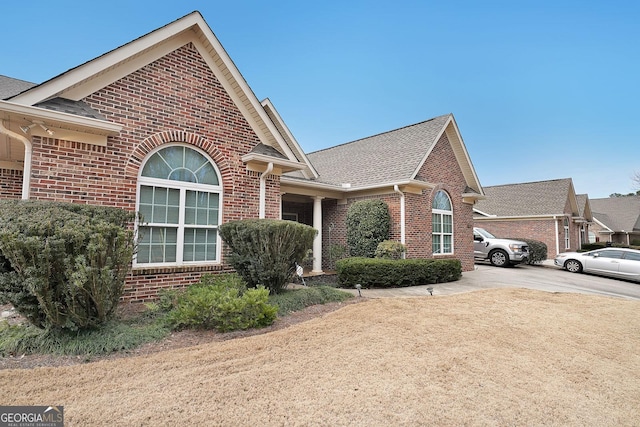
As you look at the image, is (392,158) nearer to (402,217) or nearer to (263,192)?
(402,217)

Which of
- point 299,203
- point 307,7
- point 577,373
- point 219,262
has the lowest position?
point 577,373

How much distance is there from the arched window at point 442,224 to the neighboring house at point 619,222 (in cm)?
3026

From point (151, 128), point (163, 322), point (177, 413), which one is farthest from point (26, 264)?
point (151, 128)

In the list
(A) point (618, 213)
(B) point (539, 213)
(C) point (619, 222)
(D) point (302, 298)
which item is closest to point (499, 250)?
(B) point (539, 213)

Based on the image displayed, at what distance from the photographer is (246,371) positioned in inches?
136

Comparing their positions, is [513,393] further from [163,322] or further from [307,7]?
[307,7]

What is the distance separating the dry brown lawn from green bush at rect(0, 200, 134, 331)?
31.4 inches

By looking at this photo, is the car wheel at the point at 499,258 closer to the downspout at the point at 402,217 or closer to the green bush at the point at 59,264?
the downspout at the point at 402,217

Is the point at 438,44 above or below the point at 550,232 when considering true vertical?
above

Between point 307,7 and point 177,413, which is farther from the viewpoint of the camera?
point 307,7

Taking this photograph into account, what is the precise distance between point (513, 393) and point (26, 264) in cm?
549

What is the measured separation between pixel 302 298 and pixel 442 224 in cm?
877

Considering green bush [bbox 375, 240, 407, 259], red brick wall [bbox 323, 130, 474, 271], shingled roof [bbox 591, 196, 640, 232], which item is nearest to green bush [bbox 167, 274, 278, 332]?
green bush [bbox 375, 240, 407, 259]

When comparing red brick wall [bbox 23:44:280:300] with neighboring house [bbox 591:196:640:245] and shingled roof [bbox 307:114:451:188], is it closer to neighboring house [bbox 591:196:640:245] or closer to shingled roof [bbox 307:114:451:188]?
shingled roof [bbox 307:114:451:188]
